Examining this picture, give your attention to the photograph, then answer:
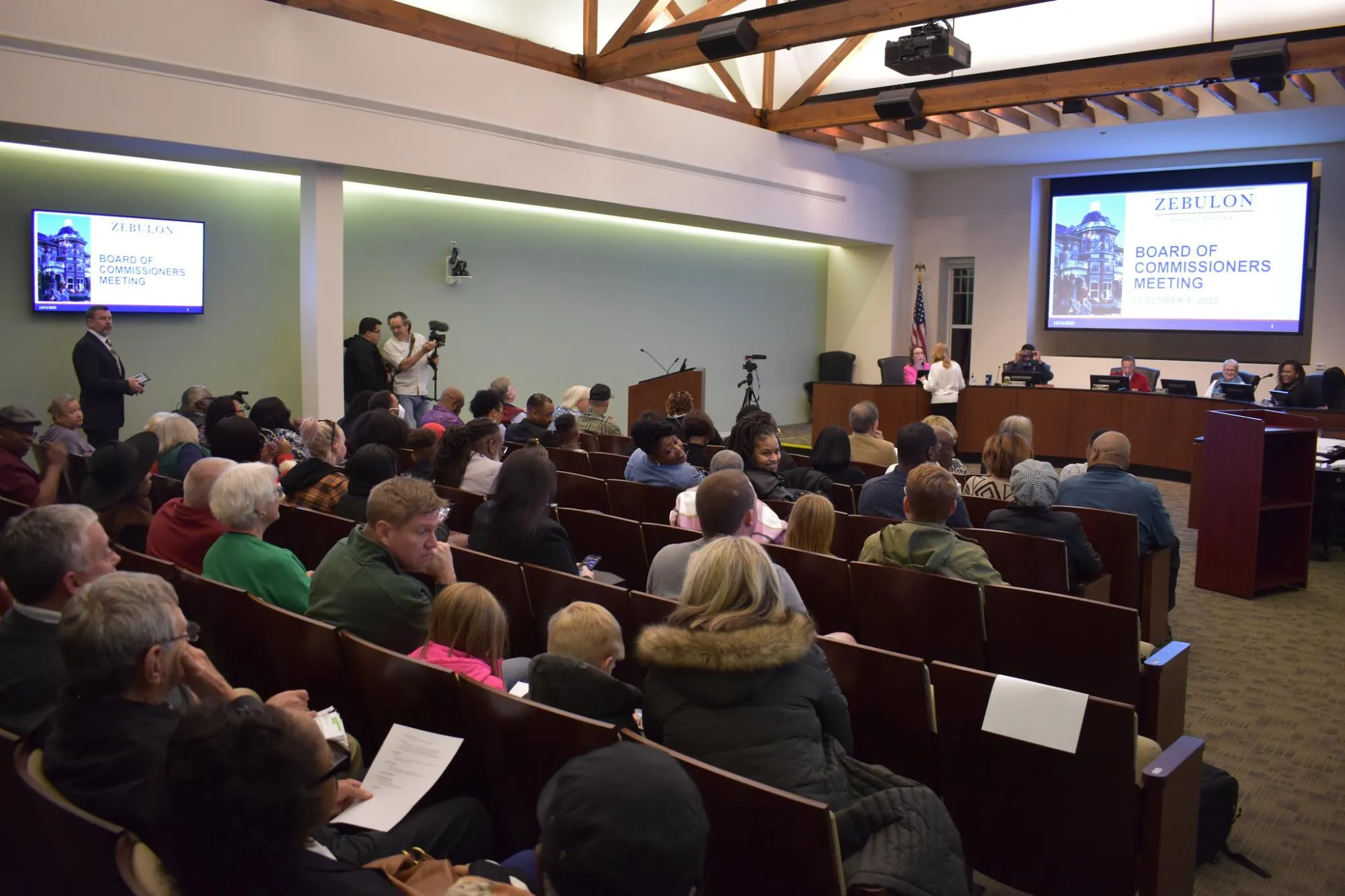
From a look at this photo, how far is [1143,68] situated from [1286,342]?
15.7 ft

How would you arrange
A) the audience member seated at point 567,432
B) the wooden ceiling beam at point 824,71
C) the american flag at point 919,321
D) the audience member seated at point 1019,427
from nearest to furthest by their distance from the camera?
the audience member seated at point 1019,427
the audience member seated at point 567,432
the wooden ceiling beam at point 824,71
the american flag at point 919,321

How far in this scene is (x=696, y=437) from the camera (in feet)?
20.5

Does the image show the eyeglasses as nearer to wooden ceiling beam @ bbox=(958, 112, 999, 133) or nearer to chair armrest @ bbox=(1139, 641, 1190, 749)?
chair armrest @ bbox=(1139, 641, 1190, 749)

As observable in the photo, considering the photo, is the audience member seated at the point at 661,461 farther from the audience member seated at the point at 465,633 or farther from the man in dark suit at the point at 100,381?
the man in dark suit at the point at 100,381

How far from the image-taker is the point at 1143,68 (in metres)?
9.66

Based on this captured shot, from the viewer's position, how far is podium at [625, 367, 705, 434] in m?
11.0

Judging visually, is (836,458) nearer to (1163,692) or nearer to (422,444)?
(422,444)

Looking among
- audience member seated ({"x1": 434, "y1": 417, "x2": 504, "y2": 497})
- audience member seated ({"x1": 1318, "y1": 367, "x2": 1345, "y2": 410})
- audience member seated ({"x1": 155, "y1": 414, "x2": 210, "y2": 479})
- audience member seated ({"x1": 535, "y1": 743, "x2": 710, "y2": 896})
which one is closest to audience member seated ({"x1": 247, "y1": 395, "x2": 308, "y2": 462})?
audience member seated ({"x1": 155, "y1": 414, "x2": 210, "y2": 479})

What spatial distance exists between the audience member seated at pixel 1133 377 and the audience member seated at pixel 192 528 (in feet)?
34.1

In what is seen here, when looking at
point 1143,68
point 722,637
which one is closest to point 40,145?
point 722,637

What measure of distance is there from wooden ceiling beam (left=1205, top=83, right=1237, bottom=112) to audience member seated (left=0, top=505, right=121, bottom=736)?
10.8 m

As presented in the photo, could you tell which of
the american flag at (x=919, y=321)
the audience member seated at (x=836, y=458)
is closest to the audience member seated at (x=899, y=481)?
the audience member seated at (x=836, y=458)

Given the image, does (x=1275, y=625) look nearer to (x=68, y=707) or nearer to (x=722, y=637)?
(x=722, y=637)

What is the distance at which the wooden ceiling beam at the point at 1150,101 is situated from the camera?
10891mm
